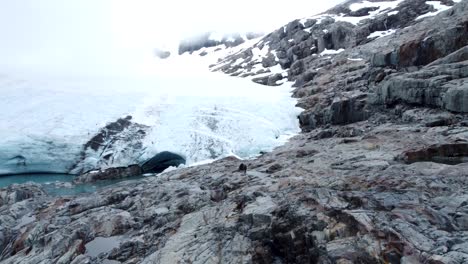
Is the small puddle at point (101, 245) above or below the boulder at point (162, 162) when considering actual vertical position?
above

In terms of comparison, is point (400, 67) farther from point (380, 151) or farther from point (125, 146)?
point (125, 146)

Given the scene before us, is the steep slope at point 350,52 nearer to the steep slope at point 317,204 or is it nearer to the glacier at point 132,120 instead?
the steep slope at point 317,204

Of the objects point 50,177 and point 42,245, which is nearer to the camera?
point 42,245

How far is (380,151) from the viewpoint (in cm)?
1508

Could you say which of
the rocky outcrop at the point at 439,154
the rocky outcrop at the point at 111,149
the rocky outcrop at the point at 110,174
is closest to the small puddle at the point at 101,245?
the rocky outcrop at the point at 439,154

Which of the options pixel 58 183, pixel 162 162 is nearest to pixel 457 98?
pixel 162 162

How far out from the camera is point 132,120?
30.2 meters

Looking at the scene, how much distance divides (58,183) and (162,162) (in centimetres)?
719

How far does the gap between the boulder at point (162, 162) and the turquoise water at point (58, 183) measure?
6.64 ft

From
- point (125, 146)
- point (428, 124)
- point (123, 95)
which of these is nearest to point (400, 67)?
point (428, 124)

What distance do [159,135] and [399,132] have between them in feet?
57.1

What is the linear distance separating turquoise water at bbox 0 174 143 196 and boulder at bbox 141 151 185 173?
6.64ft

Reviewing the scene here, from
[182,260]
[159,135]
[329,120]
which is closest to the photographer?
[182,260]

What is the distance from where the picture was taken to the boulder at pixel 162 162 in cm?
2695
